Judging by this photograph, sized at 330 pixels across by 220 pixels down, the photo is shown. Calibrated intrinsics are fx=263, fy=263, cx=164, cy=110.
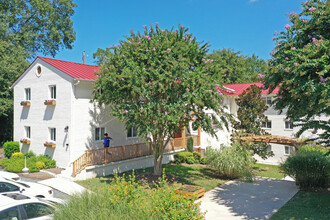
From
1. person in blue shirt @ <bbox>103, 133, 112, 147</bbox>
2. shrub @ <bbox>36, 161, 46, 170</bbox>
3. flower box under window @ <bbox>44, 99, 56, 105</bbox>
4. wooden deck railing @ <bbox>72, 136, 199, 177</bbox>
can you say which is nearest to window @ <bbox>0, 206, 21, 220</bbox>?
wooden deck railing @ <bbox>72, 136, 199, 177</bbox>

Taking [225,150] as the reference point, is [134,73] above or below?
above

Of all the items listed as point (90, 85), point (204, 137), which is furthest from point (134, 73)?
point (204, 137)

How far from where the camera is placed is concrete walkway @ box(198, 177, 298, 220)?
9925mm

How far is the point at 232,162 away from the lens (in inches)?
610

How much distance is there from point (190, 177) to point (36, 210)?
10356 mm

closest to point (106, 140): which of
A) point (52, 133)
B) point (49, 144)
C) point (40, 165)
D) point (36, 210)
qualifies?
point (49, 144)

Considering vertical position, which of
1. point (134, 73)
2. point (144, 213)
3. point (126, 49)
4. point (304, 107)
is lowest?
point (144, 213)

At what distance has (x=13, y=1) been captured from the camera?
33.2 m

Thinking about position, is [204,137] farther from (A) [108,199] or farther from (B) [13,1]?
(B) [13,1]

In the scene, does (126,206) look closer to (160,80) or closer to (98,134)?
(160,80)

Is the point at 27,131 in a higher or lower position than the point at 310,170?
higher

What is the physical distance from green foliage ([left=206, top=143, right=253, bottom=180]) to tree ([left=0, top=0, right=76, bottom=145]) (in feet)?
66.5

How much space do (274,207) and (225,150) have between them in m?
6.04

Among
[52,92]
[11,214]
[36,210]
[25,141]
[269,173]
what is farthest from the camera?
[269,173]
